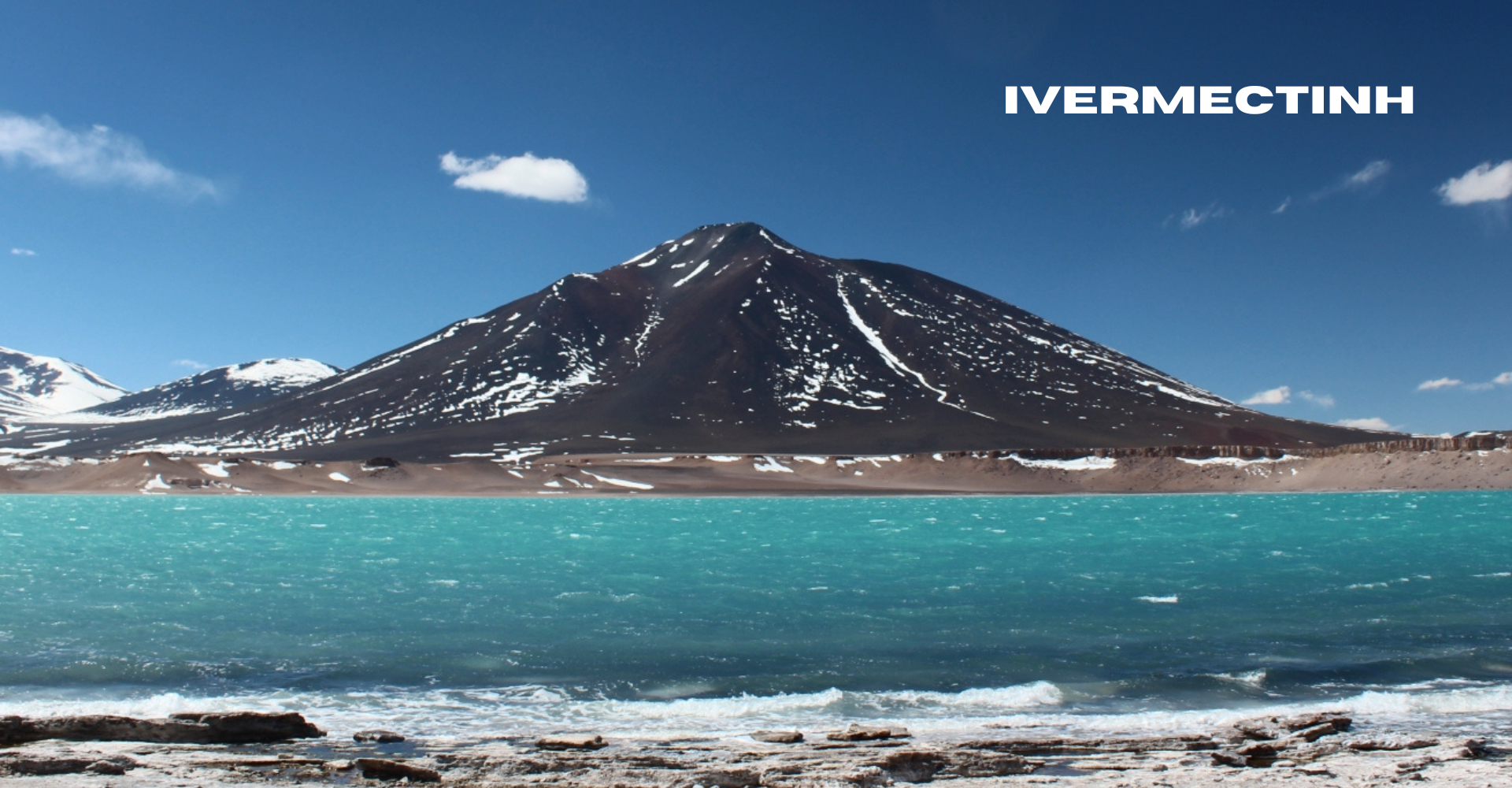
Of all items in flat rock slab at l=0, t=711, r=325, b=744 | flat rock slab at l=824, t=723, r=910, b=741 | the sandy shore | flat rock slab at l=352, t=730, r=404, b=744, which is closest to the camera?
flat rock slab at l=0, t=711, r=325, b=744

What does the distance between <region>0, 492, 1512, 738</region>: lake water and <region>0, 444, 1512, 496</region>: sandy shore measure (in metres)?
76.2

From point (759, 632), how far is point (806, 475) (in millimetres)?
106605

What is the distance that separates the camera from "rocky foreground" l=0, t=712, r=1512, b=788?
892 cm

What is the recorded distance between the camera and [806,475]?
411 feet

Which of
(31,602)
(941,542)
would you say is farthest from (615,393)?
(31,602)

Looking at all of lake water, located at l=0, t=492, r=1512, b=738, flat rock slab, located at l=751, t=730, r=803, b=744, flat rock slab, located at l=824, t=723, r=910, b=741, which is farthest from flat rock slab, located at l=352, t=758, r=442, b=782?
flat rock slab, located at l=824, t=723, r=910, b=741

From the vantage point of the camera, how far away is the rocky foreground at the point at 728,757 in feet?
29.3

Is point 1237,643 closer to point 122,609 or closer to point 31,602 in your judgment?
point 122,609

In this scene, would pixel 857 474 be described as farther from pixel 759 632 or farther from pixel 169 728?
pixel 169 728

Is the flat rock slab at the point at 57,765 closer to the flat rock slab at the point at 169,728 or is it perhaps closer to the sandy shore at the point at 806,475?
the flat rock slab at the point at 169,728

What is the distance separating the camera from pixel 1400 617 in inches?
797

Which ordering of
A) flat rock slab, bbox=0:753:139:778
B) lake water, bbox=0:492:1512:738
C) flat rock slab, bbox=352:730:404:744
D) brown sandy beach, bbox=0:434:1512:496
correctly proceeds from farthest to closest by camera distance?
1. brown sandy beach, bbox=0:434:1512:496
2. lake water, bbox=0:492:1512:738
3. flat rock slab, bbox=352:730:404:744
4. flat rock slab, bbox=0:753:139:778

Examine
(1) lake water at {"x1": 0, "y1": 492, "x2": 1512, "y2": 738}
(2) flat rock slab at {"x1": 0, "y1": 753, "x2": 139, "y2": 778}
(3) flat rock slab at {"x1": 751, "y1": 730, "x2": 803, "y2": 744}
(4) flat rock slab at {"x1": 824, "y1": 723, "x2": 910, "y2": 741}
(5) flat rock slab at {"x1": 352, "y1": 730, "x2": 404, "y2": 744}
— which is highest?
(2) flat rock slab at {"x1": 0, "y1": 753, "x2": 139, "y2": 778}

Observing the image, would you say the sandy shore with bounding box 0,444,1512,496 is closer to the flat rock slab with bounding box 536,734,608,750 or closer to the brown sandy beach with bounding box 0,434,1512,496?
the brown sandy beach with bounding box 0,434,1512,496
